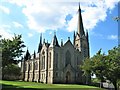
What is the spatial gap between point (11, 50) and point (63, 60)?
1476 inches

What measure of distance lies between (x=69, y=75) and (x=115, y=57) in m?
30.4

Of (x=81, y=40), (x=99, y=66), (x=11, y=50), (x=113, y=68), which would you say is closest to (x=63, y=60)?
(x=81, y=40)

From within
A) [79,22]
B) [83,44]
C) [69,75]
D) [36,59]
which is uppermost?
[79,22]

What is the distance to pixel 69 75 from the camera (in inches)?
2594

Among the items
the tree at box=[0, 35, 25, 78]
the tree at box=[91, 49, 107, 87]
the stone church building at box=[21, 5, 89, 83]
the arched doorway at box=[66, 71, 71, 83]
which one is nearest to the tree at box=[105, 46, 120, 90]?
the tree at box=[91, 49, 107, 87]

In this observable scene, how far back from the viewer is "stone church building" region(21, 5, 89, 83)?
6381 centimetres

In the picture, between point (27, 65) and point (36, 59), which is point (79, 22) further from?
point (27, 65)

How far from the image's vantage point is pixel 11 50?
29.3m

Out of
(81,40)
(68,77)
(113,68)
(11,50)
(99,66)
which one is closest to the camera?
(11,50)

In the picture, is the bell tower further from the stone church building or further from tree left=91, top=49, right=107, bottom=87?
tree left=91, top=49, right=107, bottom=87

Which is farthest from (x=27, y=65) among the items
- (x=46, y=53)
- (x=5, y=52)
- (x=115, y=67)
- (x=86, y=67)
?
(x=5, y=52)

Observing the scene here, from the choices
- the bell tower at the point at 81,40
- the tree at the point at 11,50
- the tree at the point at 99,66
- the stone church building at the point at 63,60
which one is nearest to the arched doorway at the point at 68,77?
the stone church building at the point at 63,60

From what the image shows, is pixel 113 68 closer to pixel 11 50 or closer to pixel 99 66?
pixel 99 66

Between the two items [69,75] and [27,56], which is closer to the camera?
[69,75]
